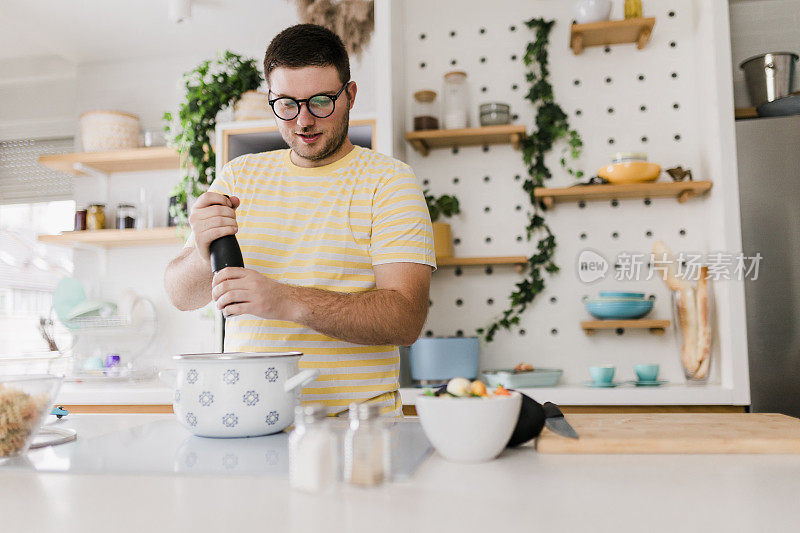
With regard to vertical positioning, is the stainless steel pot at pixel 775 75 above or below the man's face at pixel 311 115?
Answer: above

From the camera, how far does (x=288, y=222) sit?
130 cm

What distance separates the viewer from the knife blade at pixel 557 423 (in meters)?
0.85

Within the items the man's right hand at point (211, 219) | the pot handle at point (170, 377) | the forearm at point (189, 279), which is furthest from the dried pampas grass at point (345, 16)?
the pot handle at point (170, 377)

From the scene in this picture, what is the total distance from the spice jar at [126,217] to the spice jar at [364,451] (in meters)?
2.87

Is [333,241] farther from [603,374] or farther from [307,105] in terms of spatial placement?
[603,374]

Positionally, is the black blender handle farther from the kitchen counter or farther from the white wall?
the white wall

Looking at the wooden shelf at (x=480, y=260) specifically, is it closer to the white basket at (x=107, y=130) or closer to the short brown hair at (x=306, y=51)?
the short brown hair at (x=306, y=51)

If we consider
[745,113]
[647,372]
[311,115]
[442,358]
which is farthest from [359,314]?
[745,113]

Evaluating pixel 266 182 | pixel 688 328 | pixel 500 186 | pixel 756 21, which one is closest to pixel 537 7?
pixel 500 186

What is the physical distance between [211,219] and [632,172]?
6.24 feet

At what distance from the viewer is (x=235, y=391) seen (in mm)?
892

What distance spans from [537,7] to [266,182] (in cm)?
196

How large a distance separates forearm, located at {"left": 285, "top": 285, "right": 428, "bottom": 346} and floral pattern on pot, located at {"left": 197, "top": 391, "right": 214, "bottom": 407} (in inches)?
8.8

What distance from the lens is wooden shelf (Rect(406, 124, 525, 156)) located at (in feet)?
8.51
